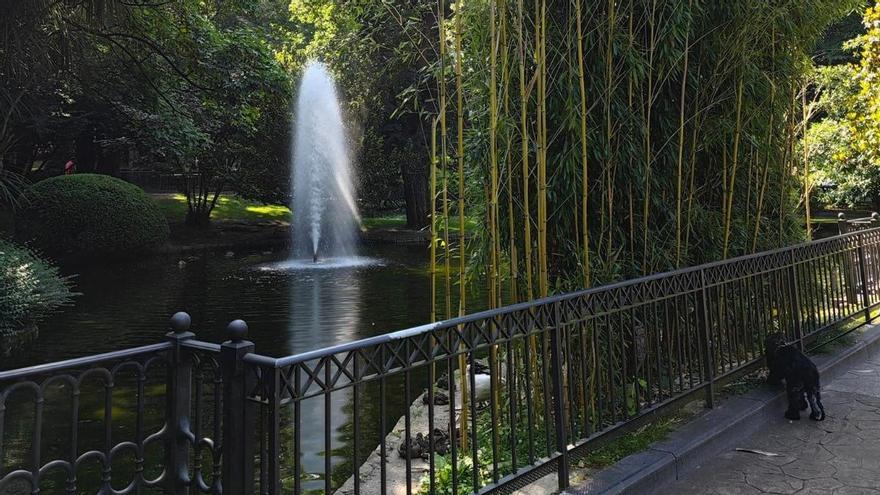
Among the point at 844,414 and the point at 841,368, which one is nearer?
the point at 844,414

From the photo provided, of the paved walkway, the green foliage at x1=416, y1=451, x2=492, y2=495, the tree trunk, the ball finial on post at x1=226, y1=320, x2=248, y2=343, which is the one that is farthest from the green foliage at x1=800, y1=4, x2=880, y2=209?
the tree trunk

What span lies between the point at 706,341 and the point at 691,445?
715 millimetres

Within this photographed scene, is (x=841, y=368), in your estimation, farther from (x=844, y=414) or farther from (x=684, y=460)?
(x=684, y=460)

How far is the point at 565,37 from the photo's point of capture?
11.4 ft

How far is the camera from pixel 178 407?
7.35 feet

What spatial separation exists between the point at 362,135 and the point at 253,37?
9.17m

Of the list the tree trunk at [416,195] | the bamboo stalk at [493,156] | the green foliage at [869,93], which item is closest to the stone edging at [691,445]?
the bamboo stalk at [493,156]

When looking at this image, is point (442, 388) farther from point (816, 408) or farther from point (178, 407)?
point (178, 407)

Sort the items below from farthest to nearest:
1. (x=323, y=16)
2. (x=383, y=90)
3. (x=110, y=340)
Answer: (x=383, y=90) → (x=323, y=16) → (x=110, y=340)

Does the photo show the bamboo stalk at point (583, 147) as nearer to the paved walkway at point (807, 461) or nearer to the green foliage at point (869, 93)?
the paved walkway at point (807, 461)

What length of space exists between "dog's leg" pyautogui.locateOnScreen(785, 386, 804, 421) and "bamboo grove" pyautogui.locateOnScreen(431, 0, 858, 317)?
908mm

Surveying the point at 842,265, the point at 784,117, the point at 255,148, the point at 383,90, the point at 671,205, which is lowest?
the point at 842,265

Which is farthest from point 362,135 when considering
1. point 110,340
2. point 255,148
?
point 110,340

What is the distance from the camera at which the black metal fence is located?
1.96m
